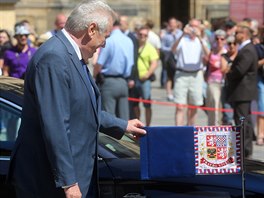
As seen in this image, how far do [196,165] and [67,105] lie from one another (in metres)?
1.11

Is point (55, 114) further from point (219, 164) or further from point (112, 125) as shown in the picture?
point (219, 164)

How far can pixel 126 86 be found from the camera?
11555 mm

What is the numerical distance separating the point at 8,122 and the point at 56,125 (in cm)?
317

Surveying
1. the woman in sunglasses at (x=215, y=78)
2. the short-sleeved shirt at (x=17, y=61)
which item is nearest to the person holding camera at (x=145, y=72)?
the woman in sunglasses at (x=215, y=78)

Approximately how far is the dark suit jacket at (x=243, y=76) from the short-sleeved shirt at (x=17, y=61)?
266 cm

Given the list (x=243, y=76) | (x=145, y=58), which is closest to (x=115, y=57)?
(x=243, y=76)

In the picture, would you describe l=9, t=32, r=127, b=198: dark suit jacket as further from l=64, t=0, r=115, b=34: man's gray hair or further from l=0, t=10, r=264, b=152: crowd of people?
l=0, t=10, r=264, b=152: crowd of people

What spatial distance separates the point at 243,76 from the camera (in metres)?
11.4

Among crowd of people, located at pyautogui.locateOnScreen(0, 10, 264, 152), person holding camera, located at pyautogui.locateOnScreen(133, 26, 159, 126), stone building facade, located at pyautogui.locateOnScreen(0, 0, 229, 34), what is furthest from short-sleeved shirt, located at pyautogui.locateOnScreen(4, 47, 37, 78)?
stone building facade, located at pyautogui.locateOnScreen(0, 0, 229, 34)

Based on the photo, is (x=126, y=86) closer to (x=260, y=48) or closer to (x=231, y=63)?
(x=231, y=63)

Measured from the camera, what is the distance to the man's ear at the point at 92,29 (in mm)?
4580

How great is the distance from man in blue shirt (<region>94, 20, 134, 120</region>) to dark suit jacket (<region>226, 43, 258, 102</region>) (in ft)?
4.39

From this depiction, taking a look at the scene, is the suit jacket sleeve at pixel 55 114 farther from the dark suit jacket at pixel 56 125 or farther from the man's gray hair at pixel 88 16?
the man's gray hair at pixel 88 16

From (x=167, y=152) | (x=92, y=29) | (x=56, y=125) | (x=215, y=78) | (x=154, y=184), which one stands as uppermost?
(x=92, y=29)
